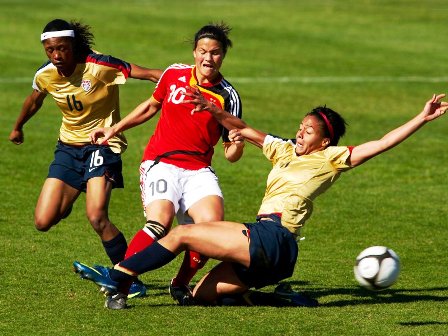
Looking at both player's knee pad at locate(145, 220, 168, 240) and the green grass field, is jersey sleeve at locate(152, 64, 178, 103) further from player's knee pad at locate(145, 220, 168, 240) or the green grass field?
the green grass field

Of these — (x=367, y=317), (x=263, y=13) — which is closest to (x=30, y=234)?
(x=367, y=317)

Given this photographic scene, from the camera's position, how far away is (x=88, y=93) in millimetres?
12023

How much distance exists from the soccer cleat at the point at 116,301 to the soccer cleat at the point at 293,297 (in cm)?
155

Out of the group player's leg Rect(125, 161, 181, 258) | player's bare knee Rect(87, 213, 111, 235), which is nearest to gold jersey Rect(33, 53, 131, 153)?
player's bare knee Rect(87, 213, 111, 235)

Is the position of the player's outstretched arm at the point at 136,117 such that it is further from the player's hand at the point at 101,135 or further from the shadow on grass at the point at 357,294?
the shadow on grass at the point at 357,294

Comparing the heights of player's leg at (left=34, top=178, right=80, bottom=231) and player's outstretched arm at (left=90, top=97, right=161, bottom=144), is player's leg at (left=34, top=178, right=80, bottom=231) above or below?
below

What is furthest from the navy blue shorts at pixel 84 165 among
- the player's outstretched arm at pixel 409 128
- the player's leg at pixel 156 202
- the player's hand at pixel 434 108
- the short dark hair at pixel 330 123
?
the player's hand at pixel 434 108

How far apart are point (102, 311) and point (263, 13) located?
93.5ft

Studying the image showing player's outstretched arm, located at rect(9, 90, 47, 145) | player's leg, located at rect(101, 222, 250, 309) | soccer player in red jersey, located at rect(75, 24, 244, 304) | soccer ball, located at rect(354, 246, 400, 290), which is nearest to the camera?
soccer ball, located at rect(354, 246, 400, 290)

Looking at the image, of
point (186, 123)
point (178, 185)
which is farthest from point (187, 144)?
point (178, 185)

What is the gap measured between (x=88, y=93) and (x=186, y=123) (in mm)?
1493

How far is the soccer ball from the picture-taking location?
32.0ft

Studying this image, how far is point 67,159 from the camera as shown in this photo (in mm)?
11984

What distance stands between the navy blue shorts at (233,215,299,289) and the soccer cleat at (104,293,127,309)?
1.17 metres
